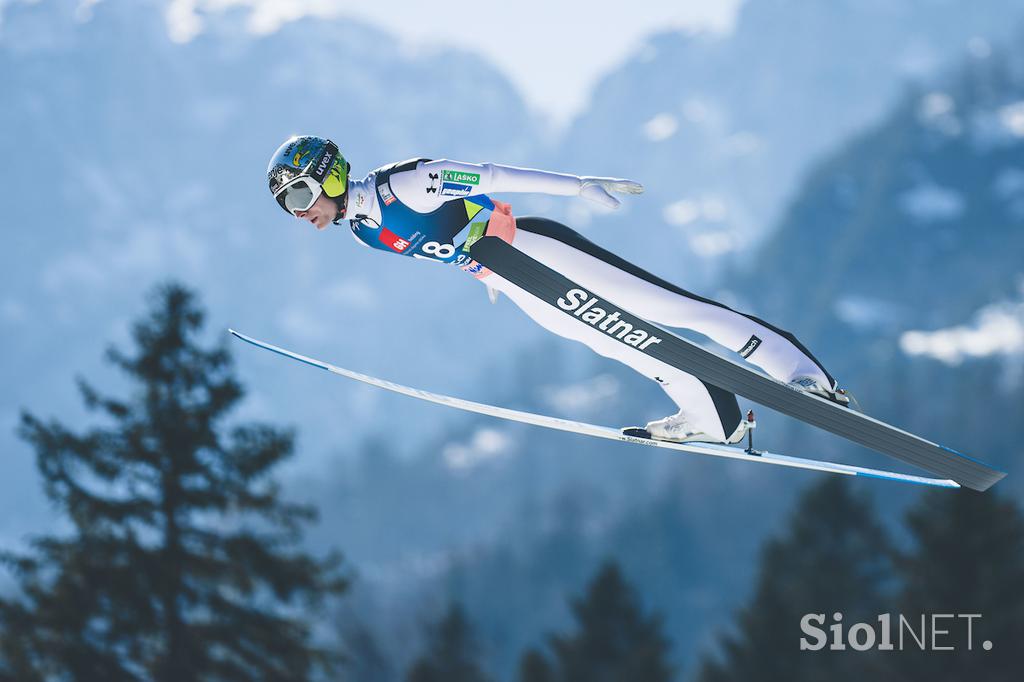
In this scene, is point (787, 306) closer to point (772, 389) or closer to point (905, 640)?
point (905, 640)

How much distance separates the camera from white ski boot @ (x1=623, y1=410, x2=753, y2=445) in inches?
323

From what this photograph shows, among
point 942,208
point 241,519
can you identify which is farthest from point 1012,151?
point 241,519

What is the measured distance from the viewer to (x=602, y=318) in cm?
746

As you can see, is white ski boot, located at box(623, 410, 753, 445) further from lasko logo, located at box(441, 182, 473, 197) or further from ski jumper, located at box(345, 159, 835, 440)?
lasko logo, located at box(441, 182, 473, 197)

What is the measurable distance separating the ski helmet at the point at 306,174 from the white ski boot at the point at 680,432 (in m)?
2.56

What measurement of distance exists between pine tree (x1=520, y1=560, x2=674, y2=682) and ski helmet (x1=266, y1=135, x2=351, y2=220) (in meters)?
28.0

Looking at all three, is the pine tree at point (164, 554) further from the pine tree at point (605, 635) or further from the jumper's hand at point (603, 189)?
the pine tree at point (605, 635)

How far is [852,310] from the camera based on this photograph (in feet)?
575

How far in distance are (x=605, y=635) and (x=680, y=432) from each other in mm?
29141

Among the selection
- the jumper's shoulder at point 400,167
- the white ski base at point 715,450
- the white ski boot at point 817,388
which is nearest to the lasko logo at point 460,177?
the jumper's shoulder at point 400,167

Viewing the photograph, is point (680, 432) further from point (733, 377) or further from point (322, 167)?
point (322, 167)

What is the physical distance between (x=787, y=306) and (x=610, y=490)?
55.0 metres

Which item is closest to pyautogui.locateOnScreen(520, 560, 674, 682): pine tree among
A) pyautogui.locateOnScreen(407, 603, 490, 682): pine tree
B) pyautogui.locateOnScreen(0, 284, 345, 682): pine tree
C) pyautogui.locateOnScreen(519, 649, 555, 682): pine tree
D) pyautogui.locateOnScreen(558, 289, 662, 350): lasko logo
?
pyautogui.locateOnScreen(407, 603, 490, 682): pine tree

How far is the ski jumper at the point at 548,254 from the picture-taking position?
712cm
